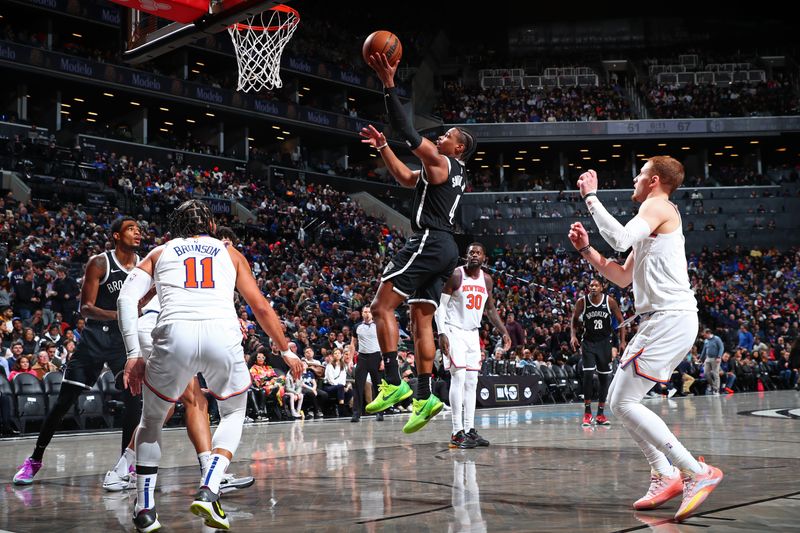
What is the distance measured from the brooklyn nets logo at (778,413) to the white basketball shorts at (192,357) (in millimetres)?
11088

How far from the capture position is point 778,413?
14.2 meters

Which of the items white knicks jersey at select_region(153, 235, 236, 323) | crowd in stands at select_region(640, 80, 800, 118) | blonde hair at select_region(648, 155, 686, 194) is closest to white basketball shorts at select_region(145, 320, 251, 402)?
white knicks jersey at select_region(153, 235, 236, 323)

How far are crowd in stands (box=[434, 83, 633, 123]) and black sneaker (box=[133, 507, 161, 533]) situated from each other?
43.2 meters

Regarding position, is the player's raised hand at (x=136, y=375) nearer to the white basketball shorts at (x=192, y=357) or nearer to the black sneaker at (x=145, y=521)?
the white basketball shorts at (x=192, y=357)

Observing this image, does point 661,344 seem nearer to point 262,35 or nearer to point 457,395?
point 457,395

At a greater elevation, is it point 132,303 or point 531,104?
point 531,104

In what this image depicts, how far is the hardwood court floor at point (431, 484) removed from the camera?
15.9 ft

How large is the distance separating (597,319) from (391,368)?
266 inches

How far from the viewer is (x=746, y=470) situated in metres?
6.86

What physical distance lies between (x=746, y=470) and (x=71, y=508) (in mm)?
5368

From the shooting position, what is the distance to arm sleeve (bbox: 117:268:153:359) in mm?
5262

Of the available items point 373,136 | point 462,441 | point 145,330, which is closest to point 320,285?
point 462,441

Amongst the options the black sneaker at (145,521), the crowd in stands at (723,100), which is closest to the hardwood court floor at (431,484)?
the black sneaker at (145,521)

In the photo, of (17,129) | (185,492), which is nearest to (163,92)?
(17,129)
